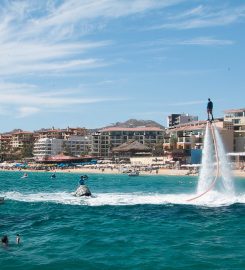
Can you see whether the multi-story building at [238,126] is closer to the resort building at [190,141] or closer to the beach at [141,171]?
the resort building at [190,141]

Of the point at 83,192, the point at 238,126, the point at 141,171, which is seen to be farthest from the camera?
the point at 141,171

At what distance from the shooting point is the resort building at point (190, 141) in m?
151

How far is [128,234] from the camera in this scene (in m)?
32.4

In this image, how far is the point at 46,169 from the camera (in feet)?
632

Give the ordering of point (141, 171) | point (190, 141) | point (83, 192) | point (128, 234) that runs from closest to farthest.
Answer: point (128, 234), point (83, 192), point (141, 171), point (190, 141)

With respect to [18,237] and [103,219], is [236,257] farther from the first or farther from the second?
[103,219]

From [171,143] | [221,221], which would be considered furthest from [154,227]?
[171,143]

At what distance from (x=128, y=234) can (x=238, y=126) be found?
12963cm

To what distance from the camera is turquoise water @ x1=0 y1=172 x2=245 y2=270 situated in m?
25.0

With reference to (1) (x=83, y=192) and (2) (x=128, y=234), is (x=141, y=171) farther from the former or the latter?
(2) (x=128, y=234)

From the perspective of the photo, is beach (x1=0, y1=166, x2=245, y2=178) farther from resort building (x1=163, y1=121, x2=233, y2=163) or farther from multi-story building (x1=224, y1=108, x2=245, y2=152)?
multi-story building (x1=224, y1=108, x2=245, y2=152)

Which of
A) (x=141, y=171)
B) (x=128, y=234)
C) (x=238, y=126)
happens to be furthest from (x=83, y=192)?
(x=238, y=126)

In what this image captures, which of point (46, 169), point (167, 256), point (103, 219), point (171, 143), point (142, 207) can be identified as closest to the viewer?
point (167, 256)

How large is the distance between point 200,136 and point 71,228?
129 metres
